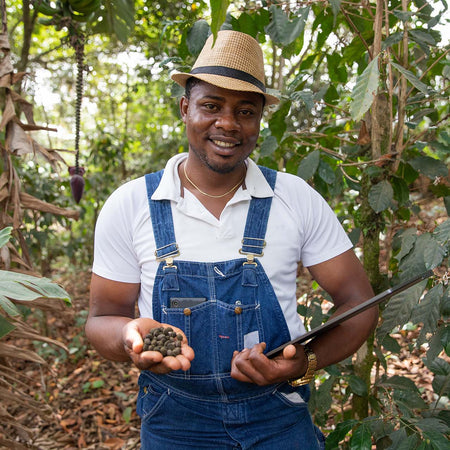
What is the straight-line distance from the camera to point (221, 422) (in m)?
1.50

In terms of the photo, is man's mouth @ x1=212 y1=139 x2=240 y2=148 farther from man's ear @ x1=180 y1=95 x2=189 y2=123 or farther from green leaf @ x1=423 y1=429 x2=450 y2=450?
green leaf @ x1=423 y1=429 x2=450 y2=450

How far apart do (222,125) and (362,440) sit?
1.09 metres

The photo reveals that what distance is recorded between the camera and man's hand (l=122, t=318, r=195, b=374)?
1.22 metres

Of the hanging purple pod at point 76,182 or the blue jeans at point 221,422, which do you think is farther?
the hanging purple pod at point 76,182

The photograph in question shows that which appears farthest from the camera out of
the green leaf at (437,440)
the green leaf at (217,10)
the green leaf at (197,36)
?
the green leaf at (197,36)

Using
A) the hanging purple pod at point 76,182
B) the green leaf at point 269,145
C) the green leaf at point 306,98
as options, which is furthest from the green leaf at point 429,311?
the hanging purple pod at point 76,182

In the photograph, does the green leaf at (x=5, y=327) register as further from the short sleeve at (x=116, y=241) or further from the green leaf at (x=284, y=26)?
the green leaf at (x=284, y=26)

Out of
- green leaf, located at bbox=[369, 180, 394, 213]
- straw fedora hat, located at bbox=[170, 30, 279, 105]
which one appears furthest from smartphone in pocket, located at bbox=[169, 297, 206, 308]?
green leaf, located at bbox=[369, 180, 394, 213]

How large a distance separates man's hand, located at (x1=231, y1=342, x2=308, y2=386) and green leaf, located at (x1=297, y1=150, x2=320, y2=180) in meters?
0.76

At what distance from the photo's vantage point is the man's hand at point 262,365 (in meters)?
1.34

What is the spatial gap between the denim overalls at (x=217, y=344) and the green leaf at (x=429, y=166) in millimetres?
763

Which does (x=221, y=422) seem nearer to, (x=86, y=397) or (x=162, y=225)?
(x=162, y=225)

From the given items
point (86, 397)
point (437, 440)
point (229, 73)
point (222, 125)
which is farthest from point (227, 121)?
point (86, 397)

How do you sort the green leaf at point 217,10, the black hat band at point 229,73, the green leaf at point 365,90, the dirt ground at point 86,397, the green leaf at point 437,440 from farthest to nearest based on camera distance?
the dirt ground at point 86,397 → the black hat band at point 229,73 → the green leaf at point 437,440 → the green leaf at point 365,90 → the green leaf at point 217,10
